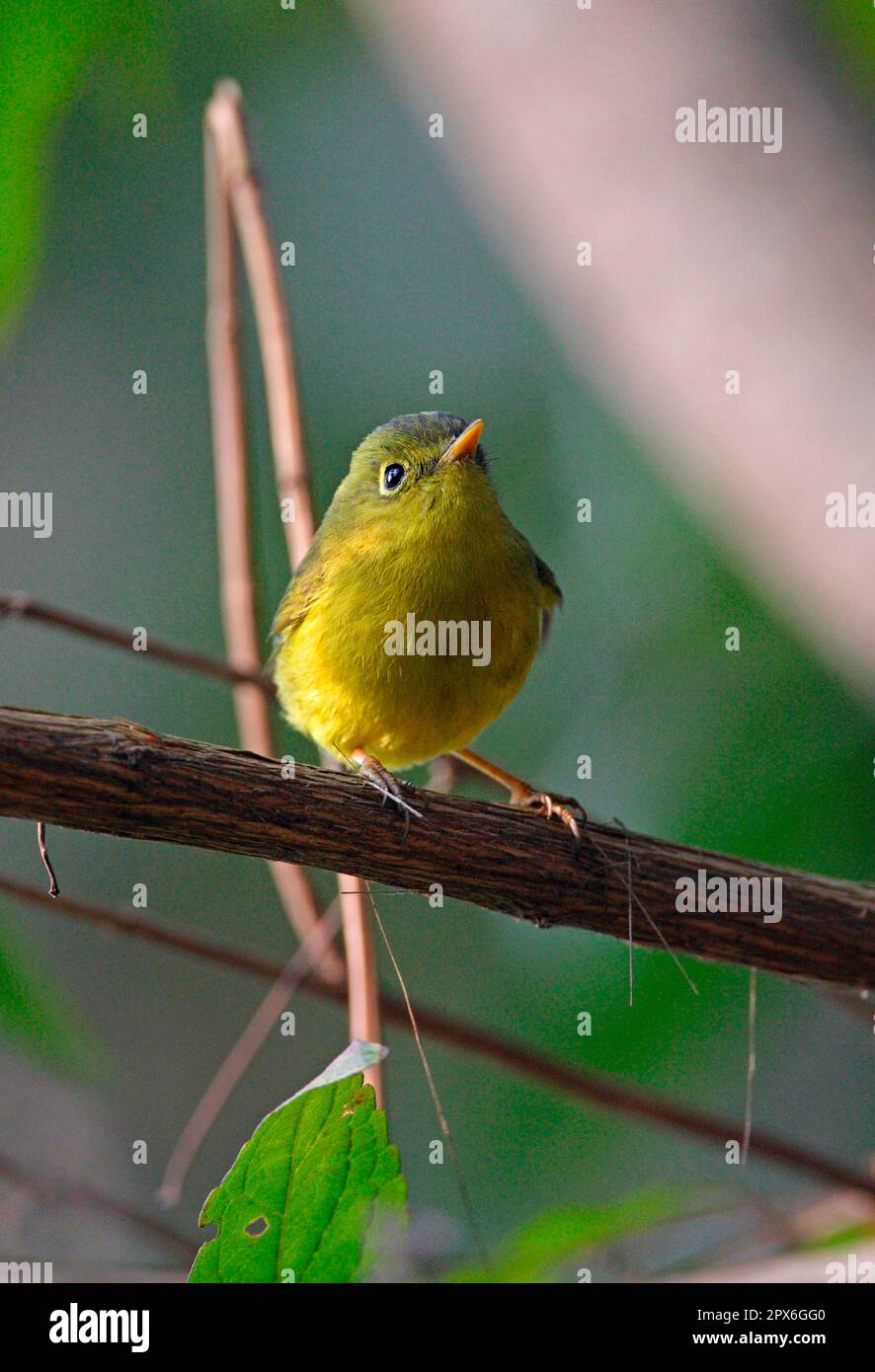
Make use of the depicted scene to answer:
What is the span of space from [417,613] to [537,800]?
2.24 ft

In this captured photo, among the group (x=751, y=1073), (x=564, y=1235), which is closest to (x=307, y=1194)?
(x=564, y=1235)

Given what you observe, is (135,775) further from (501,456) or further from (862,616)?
(501,456)

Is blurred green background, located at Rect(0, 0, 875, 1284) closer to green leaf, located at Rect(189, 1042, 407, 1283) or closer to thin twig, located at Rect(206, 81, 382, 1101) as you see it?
thin twig, located at Rect(206, 81, 382, 1101)

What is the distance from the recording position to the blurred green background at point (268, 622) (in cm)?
465

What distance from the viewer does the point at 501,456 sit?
23.0 feet

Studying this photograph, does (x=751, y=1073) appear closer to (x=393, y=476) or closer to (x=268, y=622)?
(x=393, y=476)

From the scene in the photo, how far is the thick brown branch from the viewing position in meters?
2.57

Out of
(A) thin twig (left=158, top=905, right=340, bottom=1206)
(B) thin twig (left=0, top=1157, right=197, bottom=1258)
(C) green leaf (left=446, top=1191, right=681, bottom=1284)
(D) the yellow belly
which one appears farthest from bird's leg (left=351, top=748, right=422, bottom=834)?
(B) thin twig (left=0, top=1157, right=197, bottom=1258)

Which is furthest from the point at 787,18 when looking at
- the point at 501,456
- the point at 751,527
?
the point at 501,456

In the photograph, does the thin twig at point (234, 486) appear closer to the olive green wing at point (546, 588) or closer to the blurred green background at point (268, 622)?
the blurred green background at point (268, 622)

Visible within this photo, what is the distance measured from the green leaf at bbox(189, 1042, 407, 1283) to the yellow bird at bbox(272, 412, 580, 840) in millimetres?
2037

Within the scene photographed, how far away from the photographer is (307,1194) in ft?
6.36

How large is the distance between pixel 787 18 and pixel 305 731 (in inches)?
115

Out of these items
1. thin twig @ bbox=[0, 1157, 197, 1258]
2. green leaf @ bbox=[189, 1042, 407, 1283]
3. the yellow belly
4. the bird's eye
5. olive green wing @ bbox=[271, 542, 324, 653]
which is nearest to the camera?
green leaf @ bbox=[189, 1042, 407, 1283]
